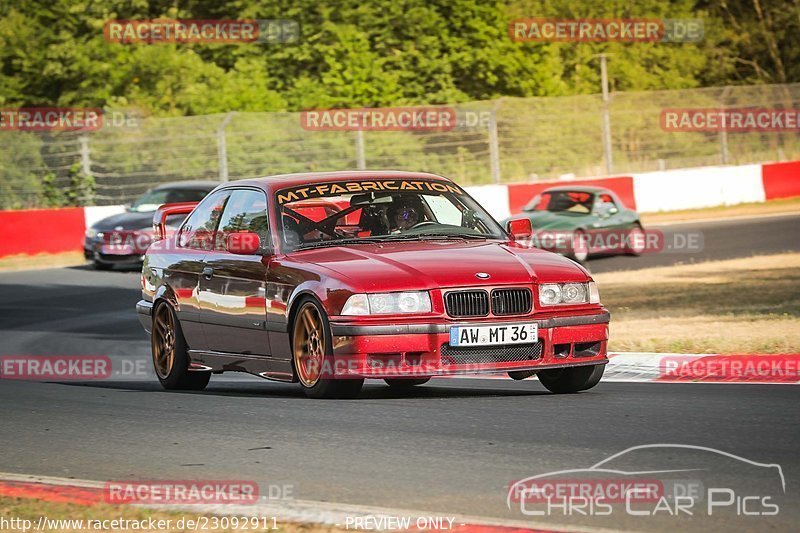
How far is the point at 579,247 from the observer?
25.3 m

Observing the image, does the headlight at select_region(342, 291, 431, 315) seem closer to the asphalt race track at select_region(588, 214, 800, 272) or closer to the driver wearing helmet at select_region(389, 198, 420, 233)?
the driver wearing helmet at select_region(389, 198, 420, 233)

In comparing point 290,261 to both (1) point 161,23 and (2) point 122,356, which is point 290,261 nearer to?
(2) point 122,356

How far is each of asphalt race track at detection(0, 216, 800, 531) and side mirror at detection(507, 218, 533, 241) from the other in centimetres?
104

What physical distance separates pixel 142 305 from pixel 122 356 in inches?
124

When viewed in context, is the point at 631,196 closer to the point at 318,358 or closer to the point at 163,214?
the point at 163,214

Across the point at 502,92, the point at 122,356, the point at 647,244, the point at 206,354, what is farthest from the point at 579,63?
the point at 206,354

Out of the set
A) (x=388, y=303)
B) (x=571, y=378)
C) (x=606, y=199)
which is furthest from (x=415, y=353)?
(x=606, y=199)

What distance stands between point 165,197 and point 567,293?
17.5 meters

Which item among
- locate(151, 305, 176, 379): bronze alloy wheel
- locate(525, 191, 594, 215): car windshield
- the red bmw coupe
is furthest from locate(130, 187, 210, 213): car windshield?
the red bmw coupe

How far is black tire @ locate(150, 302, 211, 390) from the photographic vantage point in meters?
11.0

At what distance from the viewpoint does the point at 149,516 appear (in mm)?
6012

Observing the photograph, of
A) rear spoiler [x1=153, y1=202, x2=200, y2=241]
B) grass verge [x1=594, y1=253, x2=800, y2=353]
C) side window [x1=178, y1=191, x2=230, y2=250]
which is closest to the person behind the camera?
side window [x1=178, y1=191, x2=230, y2=250]

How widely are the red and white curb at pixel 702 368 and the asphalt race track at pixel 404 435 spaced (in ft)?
1.58

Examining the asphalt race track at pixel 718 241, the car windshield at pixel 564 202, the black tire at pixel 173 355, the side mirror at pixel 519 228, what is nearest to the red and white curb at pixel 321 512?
the black tire at pixel 173 355
